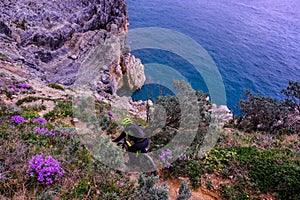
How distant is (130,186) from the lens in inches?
277

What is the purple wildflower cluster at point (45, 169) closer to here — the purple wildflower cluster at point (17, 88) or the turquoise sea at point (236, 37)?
the purple wildflower cluster at point (17, 88)

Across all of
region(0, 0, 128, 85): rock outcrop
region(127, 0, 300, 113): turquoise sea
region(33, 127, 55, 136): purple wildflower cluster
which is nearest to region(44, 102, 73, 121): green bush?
region(33, 127, 55, 136): purple wildflower cluster

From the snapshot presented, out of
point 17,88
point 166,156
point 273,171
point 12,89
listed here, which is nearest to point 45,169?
point 166,156

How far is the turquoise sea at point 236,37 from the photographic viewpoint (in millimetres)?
43156

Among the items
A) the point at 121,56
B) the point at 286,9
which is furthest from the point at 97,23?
the point at 286,9

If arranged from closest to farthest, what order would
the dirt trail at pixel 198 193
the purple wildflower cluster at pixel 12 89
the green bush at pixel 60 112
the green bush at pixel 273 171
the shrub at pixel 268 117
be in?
1. the dirt trail at pixel 198 193
2. the green bush at pixel 273 171
3. the green bush at pixel 60 112
4. the purple wildflower cluster at pixel 12 89
5. the shrub at pixel 268 117

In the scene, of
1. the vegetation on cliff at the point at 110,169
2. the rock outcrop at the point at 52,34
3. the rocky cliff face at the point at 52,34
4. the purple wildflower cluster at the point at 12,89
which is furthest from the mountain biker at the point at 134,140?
the rock outcrop at the point at 52,34

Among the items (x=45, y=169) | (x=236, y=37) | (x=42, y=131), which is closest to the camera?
(x=45, y=169)

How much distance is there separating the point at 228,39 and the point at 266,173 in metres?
51.8

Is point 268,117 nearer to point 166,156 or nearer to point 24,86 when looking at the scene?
point 166,156

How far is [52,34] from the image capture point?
2506cm

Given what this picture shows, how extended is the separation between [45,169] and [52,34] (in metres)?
22.5

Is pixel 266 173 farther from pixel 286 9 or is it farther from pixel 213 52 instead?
pixel 286 9

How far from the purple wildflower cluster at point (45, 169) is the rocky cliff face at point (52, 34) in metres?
17.4
